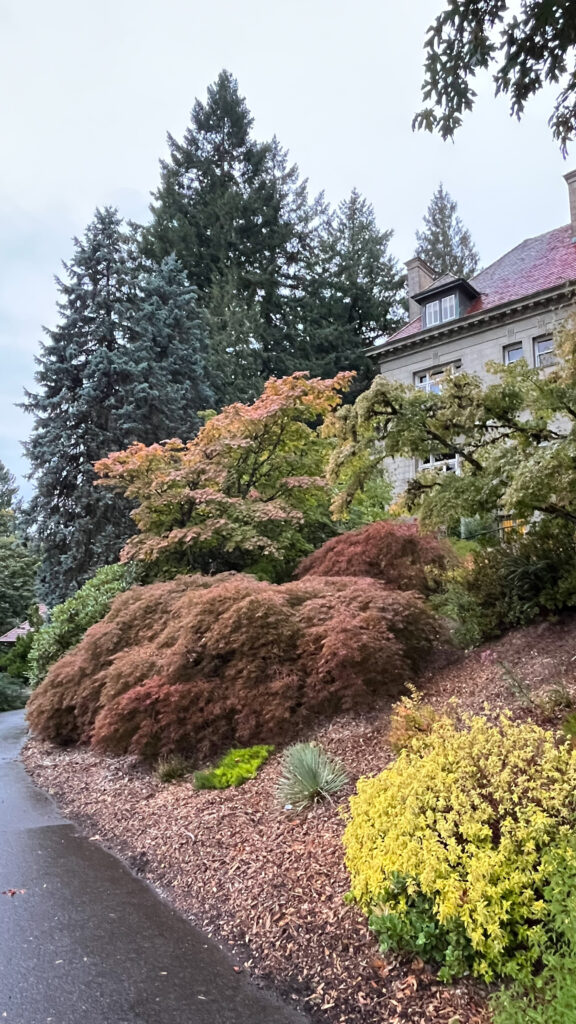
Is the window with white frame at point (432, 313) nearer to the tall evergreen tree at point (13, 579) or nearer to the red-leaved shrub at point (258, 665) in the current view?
the tall evergreen tree at point (13, 579)

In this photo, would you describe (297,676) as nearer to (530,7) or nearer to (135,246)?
(530,7)

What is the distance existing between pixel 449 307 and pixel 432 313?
753mm

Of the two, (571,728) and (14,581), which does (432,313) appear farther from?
(571,728)

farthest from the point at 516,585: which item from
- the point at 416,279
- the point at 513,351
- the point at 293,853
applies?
the point at 416,279

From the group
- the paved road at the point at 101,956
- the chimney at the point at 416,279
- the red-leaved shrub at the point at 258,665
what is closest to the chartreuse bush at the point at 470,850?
the paved road at the point at 101,956

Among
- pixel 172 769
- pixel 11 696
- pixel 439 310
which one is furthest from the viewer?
pixel 439 310

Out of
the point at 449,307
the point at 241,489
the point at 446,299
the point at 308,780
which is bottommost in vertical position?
the point at 308,780

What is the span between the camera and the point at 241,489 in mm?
10273

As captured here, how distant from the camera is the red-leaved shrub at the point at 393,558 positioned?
281 inches

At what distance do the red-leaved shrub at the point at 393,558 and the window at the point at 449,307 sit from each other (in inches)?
634

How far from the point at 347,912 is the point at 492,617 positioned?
3.75 meters

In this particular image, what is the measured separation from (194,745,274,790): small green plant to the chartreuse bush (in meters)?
1.80

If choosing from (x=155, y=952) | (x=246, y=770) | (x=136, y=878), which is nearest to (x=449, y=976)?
(x=155, y=952)

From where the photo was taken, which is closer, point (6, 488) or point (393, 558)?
point (393, 558)
